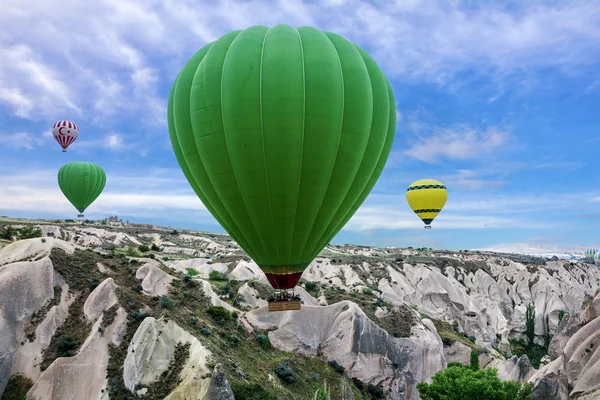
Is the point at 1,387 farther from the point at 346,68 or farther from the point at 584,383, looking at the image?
the point at 584,383

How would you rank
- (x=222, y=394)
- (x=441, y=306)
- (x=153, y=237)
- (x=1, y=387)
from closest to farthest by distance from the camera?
(x=222, y=394)
(x=1, y=387)
(x=441, y=306)
(x=153, y=237)

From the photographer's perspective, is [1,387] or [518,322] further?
[518,322]

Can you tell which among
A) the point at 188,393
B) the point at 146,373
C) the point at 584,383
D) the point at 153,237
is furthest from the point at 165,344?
the point at 153,237

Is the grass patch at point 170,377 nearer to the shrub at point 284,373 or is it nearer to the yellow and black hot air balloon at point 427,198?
the shrub at point 284,373

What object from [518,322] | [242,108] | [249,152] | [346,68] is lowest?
[518,322]

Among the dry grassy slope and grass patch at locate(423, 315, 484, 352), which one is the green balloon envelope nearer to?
the dry grassy slope

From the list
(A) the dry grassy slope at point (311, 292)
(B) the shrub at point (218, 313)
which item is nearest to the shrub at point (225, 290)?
(A) the dry grassy slope at point (311, 292)

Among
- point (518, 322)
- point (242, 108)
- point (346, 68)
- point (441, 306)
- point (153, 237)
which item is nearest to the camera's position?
point (242, 108)
